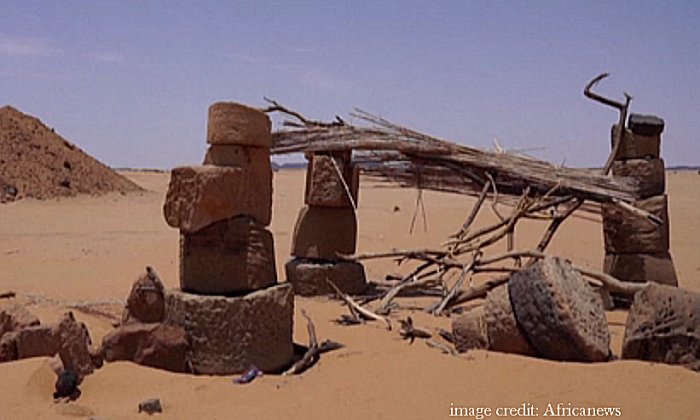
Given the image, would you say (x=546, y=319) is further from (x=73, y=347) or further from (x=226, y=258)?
(x=73, y=347)

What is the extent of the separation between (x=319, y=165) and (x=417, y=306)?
2.18m

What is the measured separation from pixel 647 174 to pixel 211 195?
5774mm

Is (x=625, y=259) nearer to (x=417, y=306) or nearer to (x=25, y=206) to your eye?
(x=417, y=306)

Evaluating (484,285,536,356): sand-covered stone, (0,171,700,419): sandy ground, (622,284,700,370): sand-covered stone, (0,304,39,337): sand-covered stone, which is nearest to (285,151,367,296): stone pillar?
(0,171,700,419): sandy ground

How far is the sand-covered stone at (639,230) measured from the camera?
8727 millimetres

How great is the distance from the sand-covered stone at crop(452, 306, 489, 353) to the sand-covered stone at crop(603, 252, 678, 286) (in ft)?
11.3

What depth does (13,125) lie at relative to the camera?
87.6ft

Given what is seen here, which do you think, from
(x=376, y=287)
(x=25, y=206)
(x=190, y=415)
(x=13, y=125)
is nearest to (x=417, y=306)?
→ (x=376, y=287)

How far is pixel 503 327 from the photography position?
18.7 ft

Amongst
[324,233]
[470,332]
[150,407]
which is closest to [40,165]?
[324,233]

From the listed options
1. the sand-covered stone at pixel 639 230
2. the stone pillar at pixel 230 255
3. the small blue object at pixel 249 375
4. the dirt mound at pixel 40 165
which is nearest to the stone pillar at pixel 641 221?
the sand-covered stone at pixel 639 230

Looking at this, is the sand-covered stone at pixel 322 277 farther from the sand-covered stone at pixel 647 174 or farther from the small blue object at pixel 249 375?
the small blue object at pixel 249 375

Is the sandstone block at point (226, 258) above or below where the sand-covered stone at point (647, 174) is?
below

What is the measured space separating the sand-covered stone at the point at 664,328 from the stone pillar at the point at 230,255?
2.65 m
